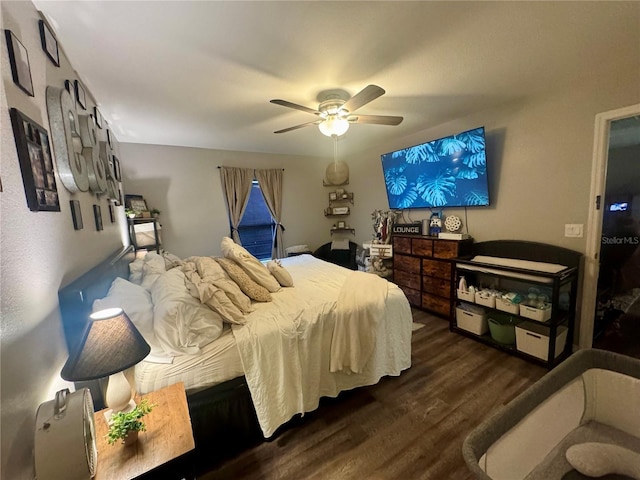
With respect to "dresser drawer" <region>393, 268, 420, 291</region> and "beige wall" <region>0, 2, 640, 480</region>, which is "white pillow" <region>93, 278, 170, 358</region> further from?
"dresser drawer" <region>393, 268, 420, 291</region>

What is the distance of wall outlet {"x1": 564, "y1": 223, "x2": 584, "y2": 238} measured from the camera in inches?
87.7

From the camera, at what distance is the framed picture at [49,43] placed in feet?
3.95

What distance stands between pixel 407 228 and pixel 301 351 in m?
2.57

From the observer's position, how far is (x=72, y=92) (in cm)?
152

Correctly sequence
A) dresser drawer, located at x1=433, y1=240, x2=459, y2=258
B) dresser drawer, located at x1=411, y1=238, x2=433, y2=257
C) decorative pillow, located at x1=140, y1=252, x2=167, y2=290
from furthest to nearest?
dresser drawer, located at x1=411, y1=238, x2=433, y2=257
dresser drawer, located at x1=433, y1=240, x2=459, y2=258
decorative pillow, located at x1=140, y1=252, x2=167, y2=290

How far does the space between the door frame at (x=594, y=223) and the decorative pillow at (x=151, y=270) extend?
12.0 ft

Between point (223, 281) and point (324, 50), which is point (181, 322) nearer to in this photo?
point (223, 281)

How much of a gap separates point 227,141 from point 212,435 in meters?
3.49

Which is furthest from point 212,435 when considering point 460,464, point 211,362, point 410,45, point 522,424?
point 410,45

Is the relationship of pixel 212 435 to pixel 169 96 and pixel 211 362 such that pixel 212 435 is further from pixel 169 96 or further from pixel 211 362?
pixel 169 96

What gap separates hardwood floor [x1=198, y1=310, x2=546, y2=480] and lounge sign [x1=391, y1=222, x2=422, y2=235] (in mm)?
1698

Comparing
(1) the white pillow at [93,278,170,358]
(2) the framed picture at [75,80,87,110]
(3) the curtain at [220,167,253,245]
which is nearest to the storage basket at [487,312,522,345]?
(1) the white pillow at [93,278,170,358]

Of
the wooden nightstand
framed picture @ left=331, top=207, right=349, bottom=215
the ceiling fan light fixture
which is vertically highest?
the ceiling fan light fixture

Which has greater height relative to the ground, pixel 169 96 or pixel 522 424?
pixel 169 96
